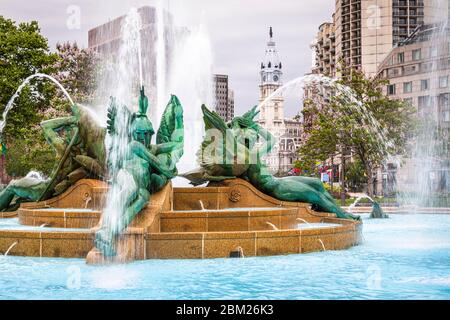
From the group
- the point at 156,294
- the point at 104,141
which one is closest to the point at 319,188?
the point at 104,141

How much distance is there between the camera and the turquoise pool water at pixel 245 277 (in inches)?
392

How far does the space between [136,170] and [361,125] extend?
3210 cm

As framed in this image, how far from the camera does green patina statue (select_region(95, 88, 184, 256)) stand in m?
13.2

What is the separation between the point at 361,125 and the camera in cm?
4450

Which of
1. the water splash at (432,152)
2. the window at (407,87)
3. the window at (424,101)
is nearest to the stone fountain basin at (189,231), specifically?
the water splash at (432,152)

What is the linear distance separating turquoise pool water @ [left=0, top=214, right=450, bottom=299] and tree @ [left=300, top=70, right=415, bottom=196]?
1158 inches

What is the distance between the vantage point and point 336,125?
44.3 metres

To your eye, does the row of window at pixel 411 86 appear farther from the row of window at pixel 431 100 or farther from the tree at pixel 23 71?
the tree at pixel 23 71

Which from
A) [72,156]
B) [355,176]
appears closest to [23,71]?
[72,156]

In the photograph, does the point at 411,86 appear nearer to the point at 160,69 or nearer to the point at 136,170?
the point at 160,69

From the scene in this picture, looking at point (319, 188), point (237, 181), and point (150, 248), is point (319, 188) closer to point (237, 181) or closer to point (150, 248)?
point (237, 181)

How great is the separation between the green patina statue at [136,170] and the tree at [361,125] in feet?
94.8

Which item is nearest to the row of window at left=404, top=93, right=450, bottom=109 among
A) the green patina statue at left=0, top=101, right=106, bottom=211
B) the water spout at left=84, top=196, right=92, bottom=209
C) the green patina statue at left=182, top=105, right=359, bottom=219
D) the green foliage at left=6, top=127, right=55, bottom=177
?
the green foliage at left=6, top=127, right=55, bottom=177
